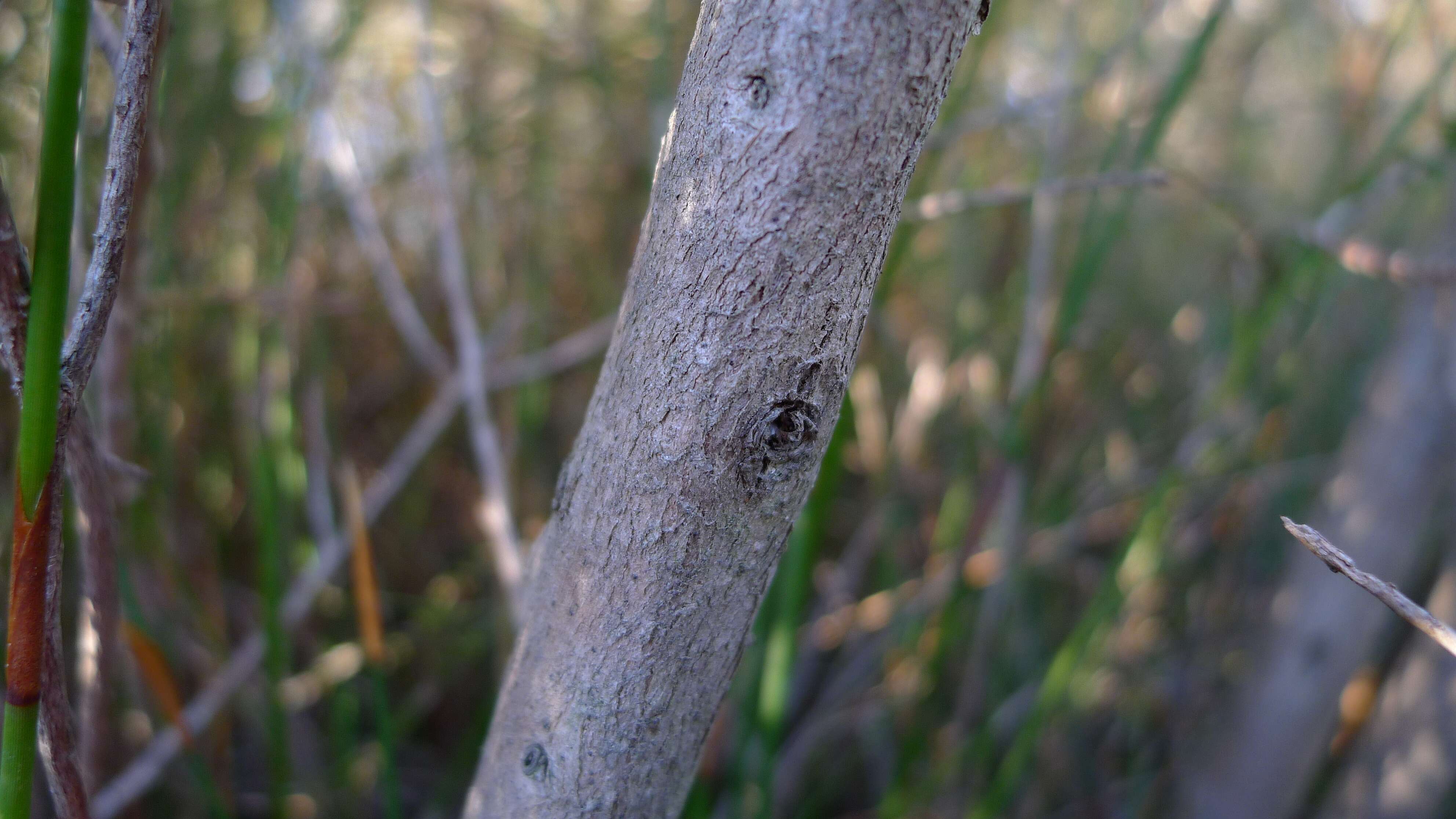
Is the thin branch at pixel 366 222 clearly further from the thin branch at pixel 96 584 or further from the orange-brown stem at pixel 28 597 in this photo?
the orange-brown stem at pixel 28 597

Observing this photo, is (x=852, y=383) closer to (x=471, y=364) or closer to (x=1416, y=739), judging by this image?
(x=471, y=364)

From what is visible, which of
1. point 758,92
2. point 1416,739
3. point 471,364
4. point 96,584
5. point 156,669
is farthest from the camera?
point 1416,739

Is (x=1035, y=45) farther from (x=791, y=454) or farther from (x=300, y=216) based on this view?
(x=791, y=454)

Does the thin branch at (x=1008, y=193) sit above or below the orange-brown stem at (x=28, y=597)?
above

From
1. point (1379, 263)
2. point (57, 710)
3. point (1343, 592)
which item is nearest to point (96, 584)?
point (57, 710)

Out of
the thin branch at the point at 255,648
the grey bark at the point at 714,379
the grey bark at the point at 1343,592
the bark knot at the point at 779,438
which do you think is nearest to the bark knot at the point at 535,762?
the grey bark at the point at 714,379

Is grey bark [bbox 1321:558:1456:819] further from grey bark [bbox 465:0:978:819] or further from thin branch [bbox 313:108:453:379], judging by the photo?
thin branch [bbox 313:108:453:379]

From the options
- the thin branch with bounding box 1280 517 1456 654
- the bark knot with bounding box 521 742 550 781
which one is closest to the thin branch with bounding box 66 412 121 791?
the bark knot with bounding box 521 742 550 781

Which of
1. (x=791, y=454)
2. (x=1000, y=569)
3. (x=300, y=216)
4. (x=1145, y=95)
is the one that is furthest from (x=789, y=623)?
(x=1145, y=95)
